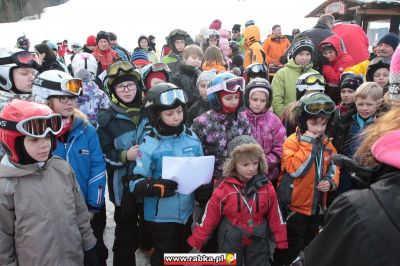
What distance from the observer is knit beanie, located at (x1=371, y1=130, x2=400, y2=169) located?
0.88 m

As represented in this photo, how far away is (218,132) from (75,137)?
4.44 ft

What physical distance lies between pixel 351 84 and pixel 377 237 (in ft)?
12.5

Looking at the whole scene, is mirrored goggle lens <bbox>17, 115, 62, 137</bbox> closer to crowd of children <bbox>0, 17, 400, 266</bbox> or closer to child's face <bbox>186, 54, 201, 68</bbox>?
crowd of children <bbox>0, 17, 400, 266</bbox>

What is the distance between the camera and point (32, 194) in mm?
2156

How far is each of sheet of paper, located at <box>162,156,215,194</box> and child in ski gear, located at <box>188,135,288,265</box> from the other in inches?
6.4

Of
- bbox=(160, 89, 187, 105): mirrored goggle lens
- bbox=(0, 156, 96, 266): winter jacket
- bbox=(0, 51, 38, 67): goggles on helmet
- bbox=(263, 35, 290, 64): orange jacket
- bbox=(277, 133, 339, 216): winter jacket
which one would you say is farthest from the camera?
bbox=(263, 35, 290, 64): orange jacket

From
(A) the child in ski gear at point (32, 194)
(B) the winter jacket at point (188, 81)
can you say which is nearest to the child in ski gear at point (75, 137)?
(A) the child in ski gear at point (32, 194)

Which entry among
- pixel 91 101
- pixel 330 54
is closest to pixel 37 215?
pixel 91 101

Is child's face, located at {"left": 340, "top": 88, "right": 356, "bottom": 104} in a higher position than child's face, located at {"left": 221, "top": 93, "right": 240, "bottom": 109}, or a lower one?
lower

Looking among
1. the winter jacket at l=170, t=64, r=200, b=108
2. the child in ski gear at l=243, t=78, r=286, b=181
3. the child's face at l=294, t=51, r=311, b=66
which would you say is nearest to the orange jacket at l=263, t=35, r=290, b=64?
the child's face at l=294, t=51, r=311, b=66

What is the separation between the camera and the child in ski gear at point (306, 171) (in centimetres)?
324

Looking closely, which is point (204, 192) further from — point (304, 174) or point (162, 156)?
point (304, 174)

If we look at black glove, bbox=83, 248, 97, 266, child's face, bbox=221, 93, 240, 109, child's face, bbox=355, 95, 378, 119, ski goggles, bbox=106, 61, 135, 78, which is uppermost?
ski goggles, bbox=106, 61, 135, 78

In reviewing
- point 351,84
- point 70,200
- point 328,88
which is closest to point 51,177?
point 70,200
